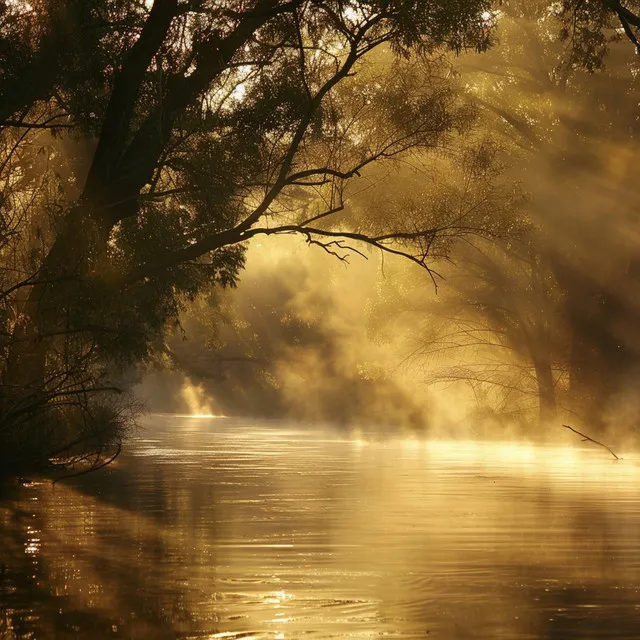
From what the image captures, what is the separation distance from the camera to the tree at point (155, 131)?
1730 cm

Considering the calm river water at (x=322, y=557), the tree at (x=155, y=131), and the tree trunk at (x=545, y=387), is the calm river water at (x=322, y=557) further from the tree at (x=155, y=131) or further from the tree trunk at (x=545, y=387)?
the tree trunk at (x=545, y=387)

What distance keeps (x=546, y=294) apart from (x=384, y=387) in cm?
1734

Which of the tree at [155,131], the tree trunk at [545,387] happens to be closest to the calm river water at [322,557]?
the tree at [155,131]

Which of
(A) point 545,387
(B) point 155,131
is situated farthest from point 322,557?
(A) point 545,387

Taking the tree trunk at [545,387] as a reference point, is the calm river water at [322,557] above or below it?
below

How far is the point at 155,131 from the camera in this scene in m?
20.0

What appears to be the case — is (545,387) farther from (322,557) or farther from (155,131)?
(322,557)

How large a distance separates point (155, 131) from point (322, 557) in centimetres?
1023

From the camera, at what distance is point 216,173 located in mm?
21812

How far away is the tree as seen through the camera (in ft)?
56.7

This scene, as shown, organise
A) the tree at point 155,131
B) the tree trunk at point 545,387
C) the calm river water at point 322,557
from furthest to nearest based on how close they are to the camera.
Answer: the tree trunk at point 545,387
the tree at point 155,131
the calm river water at point 322,557

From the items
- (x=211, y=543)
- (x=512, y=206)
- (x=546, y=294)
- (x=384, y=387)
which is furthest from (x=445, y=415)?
(x=211, y=543)

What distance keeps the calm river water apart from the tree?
1.89 m

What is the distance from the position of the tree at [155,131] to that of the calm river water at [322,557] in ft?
6.19
